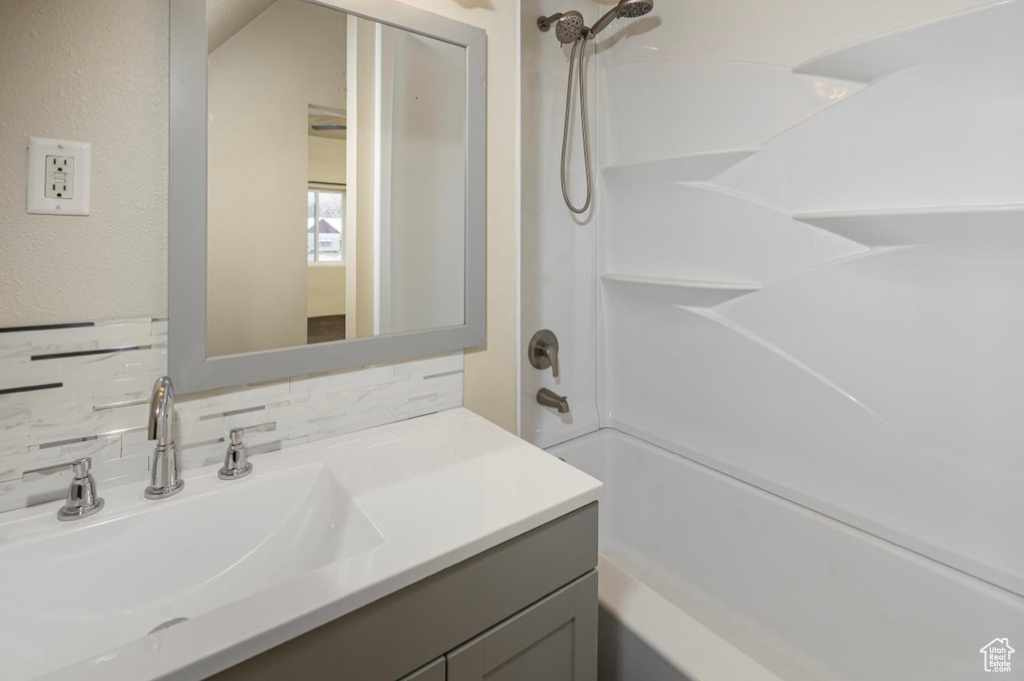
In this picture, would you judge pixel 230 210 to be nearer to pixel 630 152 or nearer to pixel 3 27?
pixel 3 27

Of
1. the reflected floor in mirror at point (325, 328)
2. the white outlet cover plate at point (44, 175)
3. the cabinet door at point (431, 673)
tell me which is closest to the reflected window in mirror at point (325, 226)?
the reflected floor in mirror at point (325, 328)

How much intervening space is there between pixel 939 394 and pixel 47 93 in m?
2.03

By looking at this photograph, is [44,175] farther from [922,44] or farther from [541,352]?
[922,44]

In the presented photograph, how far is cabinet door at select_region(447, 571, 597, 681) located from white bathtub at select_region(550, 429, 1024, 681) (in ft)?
0.57

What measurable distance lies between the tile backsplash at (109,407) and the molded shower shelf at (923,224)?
4.69ft

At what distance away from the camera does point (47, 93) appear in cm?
82

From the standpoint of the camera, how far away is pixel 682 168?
1.75 meters

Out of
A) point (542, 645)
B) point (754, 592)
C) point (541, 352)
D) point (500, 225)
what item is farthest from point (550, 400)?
point (542, 645)

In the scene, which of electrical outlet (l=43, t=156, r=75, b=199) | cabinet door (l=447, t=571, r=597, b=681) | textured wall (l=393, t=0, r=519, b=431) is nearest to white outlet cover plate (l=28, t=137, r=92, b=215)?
electrical outlet (l=43, t=156, r=75, b=199)

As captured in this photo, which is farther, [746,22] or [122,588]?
[746,22]

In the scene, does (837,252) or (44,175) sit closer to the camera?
(44,175)

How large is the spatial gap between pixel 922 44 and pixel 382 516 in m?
1.67

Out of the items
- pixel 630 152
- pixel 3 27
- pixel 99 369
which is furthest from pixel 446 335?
pixel 630 152

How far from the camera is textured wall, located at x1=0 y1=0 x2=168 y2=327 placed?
797 millimetres
